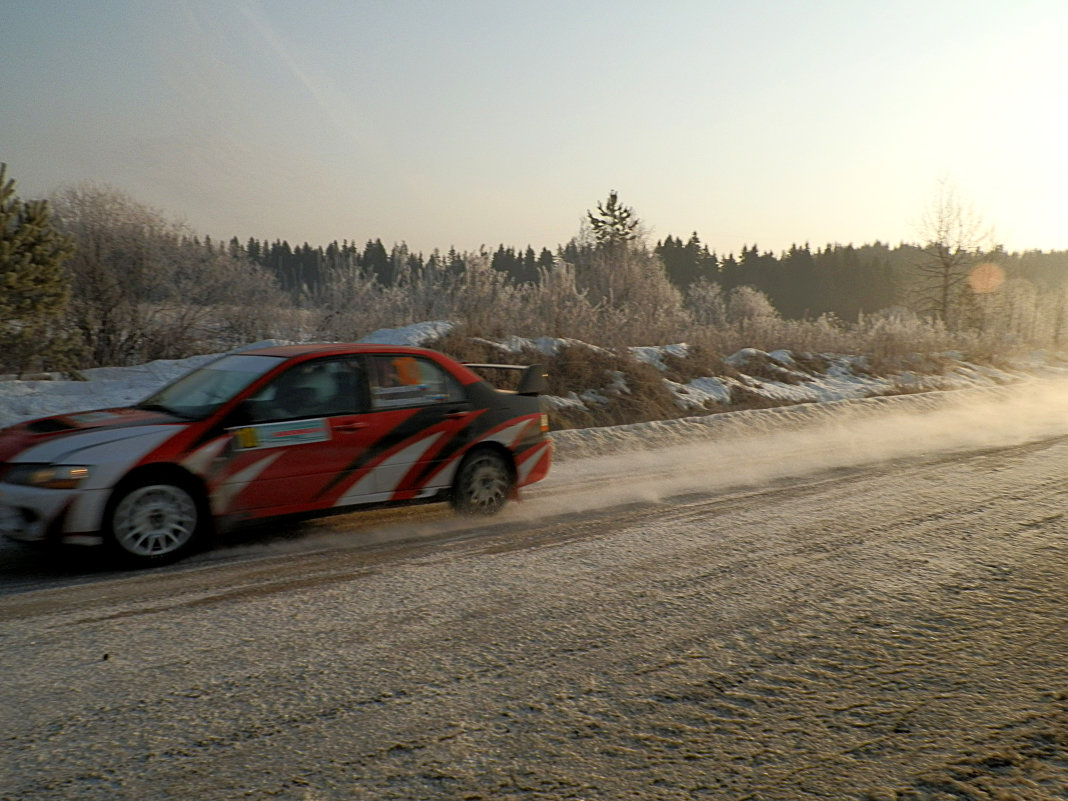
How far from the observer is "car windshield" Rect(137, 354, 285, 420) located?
20.5ft

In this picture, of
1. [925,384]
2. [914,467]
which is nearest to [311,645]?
[914,467]

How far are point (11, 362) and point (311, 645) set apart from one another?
1225 cm

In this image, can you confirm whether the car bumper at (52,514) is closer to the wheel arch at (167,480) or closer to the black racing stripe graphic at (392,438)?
the wheel arch at (167,480)

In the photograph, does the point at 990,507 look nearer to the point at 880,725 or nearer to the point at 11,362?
the point at 880,725

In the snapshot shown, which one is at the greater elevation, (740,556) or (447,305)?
(447,305)

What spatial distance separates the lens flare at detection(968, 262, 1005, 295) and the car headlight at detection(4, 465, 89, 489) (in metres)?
42.1

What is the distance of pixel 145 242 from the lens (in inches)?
715

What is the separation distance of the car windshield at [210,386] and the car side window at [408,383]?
0.79 m

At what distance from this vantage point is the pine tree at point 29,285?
13281 millimetres

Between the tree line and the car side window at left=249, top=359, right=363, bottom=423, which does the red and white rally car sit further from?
the tree line

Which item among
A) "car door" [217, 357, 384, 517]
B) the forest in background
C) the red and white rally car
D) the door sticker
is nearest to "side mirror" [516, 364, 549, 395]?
the red and white rally car

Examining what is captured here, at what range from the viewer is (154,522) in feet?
18.7

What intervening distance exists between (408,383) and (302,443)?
3.67 ft

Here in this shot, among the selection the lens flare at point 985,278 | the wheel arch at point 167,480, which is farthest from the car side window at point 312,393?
the lens flare at point 985,278
